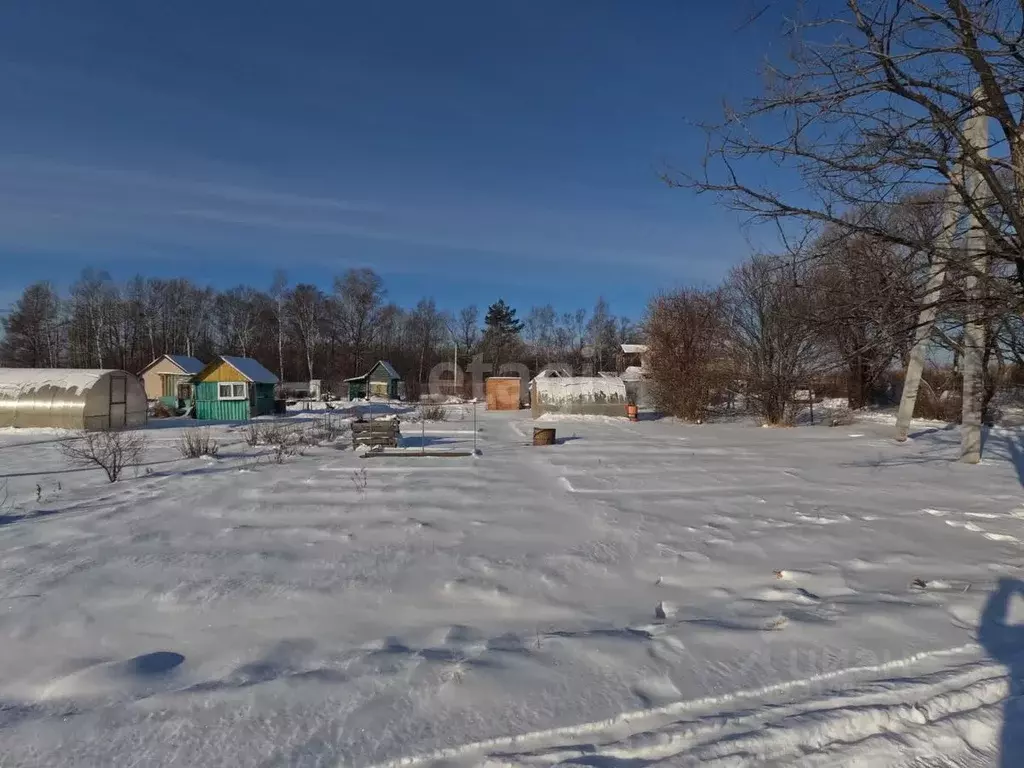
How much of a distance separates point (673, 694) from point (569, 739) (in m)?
0.75

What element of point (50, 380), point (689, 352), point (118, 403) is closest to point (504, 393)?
point (689, 352)

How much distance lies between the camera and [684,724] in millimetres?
3025

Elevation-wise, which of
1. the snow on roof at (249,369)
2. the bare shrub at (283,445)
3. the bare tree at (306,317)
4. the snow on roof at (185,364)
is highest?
the bare tree at (306,317)

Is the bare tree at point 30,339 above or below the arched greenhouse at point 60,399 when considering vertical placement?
above

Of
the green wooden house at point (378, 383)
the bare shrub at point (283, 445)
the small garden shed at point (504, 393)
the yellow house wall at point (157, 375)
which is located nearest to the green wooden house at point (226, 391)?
the bare shrub at point (283, 445)

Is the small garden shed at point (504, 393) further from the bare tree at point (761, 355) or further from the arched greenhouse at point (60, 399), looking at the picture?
the arched greenhouse at point (60, 399)

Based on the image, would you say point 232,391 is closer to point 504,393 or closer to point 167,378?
point 504,393

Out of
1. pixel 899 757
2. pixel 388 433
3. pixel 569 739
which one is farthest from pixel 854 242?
pixel 388 433

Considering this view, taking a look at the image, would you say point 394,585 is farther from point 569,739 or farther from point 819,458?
point 819,458

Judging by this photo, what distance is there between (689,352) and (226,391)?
23.4 meters

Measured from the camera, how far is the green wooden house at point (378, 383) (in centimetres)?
5059

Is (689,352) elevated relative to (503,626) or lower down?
elevated

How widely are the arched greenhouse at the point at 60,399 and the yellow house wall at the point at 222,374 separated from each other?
5.84 m

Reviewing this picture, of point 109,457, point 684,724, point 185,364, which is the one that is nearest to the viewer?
point 684,724
